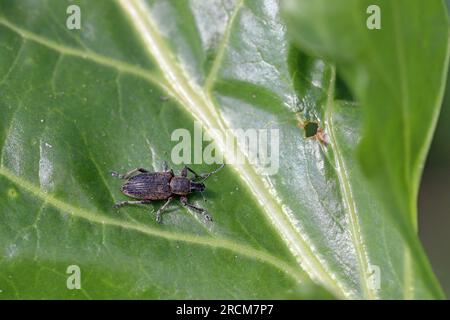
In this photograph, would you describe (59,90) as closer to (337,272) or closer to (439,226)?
(337,272)

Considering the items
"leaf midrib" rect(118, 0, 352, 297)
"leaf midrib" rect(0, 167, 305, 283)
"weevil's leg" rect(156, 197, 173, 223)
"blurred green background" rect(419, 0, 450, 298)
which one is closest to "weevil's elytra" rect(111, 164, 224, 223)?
"weevil's leg" rect(156, 197, 173, 223)

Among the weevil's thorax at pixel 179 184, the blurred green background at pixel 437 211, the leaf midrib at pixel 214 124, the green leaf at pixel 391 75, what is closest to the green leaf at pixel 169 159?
the leaf midrib at pixel 214 124

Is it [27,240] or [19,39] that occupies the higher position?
[19,39]

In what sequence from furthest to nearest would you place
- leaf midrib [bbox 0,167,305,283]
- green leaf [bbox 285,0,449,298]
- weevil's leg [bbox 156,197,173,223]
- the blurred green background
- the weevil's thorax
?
the blurred green background, the weevil's thorax, weevil's leg [bbox 156,197,173,223], leaf midrib [bbox 0,167,305,283], green leaf [bbox 285,0,449,298]

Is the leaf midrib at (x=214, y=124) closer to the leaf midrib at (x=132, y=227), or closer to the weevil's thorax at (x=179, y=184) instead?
the leaf midrib at (x=132, y=227)

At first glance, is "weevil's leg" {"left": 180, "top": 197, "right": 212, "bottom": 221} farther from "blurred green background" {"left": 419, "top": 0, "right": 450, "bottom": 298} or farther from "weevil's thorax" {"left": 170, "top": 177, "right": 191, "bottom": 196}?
"blurred green background" {"left": 419, "top": 0, "right": 450, "bottom": 298}

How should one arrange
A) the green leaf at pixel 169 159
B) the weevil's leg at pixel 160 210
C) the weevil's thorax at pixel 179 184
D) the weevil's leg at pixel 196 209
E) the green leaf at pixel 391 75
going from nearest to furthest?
the green leaf at pixel 391 75
the green leaf at pixel 169 159
the weevil's leg at pixel 196 209
the weevil's leg at pixel 160 210
the weevil's thorax at pixel 179 184
